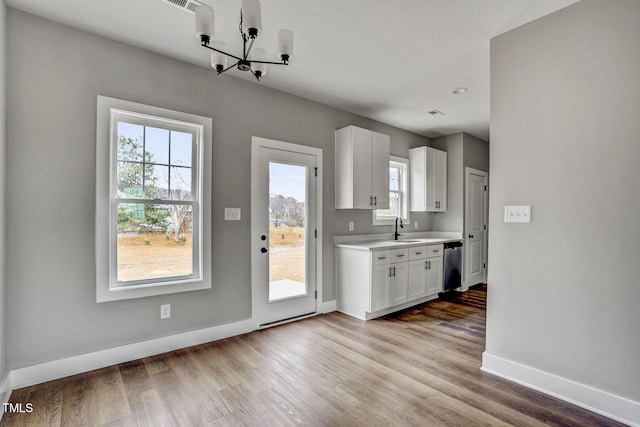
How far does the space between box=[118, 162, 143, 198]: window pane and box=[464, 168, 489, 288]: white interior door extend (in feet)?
16.0

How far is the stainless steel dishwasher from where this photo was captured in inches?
194

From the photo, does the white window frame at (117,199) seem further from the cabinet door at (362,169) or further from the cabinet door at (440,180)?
the cabinet door at (440,180)

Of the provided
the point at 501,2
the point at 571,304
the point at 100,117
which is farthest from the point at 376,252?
the point at 100,117

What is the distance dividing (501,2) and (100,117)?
3091 millimetres

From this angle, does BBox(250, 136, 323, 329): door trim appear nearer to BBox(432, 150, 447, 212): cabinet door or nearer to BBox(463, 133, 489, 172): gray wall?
BBox(432, 150, 447, 212): cabinet door

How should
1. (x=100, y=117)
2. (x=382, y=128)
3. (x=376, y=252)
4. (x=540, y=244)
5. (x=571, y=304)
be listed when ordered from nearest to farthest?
1. (x=571, y=304)
2. (x=540, y=244)
3. (x=100, y=117)
4. (x=376, y=252)
5. (x=382, y=128)

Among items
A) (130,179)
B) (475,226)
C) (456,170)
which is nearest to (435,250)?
(475,226)

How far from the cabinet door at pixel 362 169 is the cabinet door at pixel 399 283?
880 mm

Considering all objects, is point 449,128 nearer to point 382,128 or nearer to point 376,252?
point 382,128

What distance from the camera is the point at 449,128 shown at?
17.2 feet

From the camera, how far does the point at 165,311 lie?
288 cm

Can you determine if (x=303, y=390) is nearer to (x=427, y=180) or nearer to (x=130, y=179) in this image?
(x=130, y=179)

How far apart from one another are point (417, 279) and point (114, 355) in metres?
3.53

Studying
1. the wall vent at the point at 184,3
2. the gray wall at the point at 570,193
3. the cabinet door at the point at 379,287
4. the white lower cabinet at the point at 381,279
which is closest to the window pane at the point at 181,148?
the wall vent at the point at 184,3
